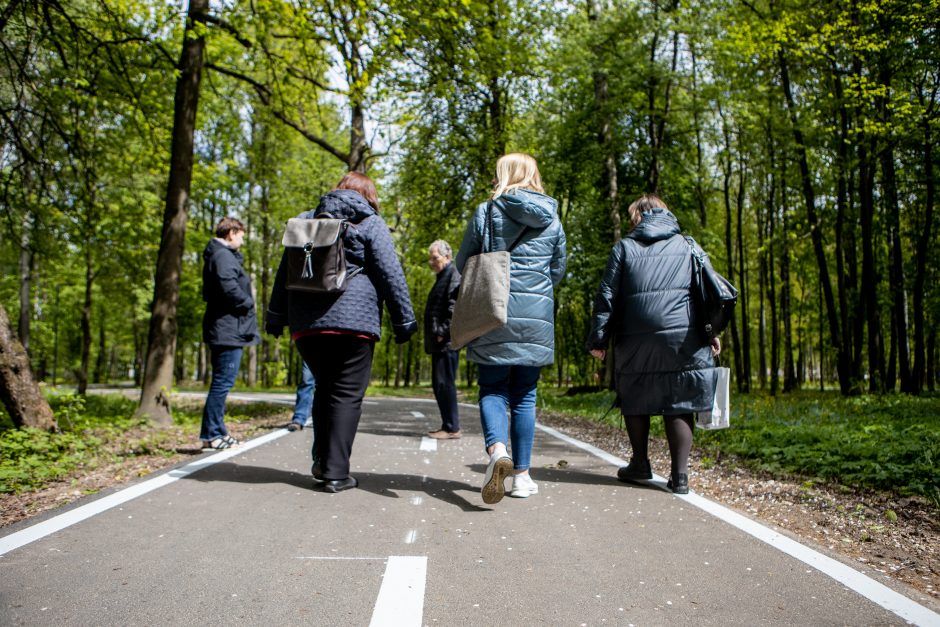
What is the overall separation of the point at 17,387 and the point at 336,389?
351 cm

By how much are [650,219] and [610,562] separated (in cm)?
288

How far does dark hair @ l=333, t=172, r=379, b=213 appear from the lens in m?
4.90

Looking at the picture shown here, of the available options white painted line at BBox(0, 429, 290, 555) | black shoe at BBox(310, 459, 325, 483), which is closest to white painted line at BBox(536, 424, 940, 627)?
black shoe at BBox(310, 459, 325, 483)

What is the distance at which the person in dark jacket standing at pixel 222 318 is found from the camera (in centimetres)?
657

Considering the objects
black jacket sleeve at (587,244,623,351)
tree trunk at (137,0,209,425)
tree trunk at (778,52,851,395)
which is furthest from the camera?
tree trunk at (778,52,851,395)

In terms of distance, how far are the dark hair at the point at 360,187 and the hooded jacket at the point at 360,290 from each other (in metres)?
0.06

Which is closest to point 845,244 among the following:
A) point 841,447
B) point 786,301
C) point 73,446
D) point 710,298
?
point 786,301

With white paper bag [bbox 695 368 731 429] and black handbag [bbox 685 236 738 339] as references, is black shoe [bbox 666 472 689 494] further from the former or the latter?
black handbag [bbox 685 236 738 339]

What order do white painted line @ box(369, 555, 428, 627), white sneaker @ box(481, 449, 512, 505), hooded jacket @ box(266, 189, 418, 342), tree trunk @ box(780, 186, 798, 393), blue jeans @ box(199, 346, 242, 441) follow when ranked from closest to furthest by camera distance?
white painted line @ box(369, 555, 428, 627), white sneaker @ box(481, 449, 512, 505), hooded jacket @ box(266, 189, 418, 342), blue jeans @ box(199, 346, 242, 441), tree trunk @ box(780, 186, 798, 393)

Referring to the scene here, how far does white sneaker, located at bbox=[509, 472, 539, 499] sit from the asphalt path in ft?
Result: 0.20

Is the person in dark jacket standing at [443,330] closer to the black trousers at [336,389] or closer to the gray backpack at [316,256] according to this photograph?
the black trousers at [336,389]

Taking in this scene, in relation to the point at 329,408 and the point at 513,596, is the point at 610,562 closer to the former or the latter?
the point at 513,596

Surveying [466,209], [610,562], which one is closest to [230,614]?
[610,562]

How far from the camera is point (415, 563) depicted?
10.2 feet
